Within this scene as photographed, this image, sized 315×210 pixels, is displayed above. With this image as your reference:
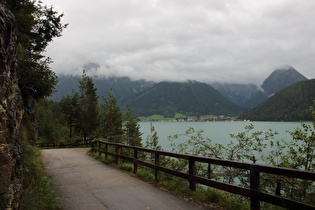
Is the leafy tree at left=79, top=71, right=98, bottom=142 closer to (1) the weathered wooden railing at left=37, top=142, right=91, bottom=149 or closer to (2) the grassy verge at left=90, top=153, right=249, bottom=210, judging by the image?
(1) the weathered wooden railing at left=37, top=142, right=91, bottom=149

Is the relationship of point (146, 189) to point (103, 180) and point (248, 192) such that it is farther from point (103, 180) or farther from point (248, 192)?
point (248, 192)

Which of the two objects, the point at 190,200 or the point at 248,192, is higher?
the point at 248,192

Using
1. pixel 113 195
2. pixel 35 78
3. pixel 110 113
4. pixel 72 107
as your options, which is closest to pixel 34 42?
pixel 35 78

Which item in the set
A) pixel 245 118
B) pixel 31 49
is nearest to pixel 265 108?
pixel 245 118

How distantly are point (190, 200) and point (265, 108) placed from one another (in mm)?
174822

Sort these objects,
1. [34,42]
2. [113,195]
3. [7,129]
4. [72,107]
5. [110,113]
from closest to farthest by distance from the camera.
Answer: [7,129], [113,195], [34,42], [110,113], [72,107]

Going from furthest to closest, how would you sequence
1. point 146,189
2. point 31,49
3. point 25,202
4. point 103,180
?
point 31,49
point 103,180
point 146,189
point 25,202

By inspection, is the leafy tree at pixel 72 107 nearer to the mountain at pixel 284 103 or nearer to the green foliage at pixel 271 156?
the green foliage at pixel 271 156

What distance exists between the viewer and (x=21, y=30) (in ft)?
38.5

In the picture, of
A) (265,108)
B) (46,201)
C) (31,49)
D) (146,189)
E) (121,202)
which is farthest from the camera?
(265,108)

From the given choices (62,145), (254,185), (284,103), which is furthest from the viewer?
(284,103)

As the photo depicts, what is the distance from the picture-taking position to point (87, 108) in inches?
1646

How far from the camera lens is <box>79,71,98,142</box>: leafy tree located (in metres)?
41.0

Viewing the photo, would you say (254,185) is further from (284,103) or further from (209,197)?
(284,103)
